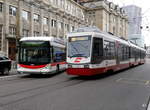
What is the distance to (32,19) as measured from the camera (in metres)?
33.3

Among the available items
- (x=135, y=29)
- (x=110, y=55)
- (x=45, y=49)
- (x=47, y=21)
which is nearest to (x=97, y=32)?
(x=110, y=55)

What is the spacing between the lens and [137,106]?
629 centimetres

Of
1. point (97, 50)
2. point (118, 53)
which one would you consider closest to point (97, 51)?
point (97, 50)

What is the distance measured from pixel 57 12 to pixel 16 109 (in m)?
37.2

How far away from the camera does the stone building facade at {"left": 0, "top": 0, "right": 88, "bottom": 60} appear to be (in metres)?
27.9

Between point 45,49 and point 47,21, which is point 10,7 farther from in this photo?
point 45,49

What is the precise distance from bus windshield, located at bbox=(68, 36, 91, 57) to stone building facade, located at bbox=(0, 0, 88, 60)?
1791 centimetres

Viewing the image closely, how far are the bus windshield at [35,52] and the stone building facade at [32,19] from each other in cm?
1563

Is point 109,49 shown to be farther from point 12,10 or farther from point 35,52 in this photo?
point 12,10

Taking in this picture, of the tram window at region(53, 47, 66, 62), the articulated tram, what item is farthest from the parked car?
the articulated tram

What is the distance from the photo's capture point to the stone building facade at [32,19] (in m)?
27.9

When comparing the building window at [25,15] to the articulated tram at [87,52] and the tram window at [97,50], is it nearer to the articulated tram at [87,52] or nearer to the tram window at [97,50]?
the articulated tram at [87,52]

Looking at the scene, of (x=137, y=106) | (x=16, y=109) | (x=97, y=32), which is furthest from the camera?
(x=97, y=32)

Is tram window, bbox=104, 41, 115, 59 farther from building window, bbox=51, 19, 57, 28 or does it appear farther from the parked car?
building window, bbox=51, 19, 57, 28
